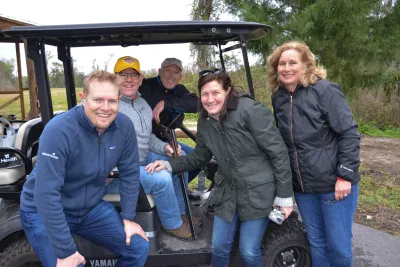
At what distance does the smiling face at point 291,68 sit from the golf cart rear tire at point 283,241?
942 millimetres

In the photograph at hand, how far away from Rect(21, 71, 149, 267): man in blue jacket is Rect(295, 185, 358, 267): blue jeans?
1.05m

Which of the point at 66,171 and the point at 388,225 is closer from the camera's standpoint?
the point at 66,171

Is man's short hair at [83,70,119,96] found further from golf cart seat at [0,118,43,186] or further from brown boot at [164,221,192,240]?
brown boot at [164,221,192,240]

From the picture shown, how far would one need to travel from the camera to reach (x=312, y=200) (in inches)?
89.9

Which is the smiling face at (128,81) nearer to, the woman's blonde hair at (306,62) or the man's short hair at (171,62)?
the man's short hair at (171,62)

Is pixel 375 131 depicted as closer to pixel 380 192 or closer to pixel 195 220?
pixel 380 192

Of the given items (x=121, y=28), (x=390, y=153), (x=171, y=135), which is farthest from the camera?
(x=390, y=153)

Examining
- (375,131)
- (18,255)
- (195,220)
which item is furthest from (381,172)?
(18,255)

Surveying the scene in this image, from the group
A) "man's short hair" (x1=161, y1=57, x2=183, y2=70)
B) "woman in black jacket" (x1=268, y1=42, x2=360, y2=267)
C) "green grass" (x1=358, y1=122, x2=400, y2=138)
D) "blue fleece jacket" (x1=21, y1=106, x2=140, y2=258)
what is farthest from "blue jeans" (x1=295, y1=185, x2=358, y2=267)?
"green grass" (x1=358, y1=122, x2=400, y2=138)

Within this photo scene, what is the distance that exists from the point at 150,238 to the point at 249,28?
1.52 metres

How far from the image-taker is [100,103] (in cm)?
194

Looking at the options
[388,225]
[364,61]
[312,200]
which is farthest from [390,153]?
[312,200]

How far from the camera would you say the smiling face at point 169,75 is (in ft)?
10.2

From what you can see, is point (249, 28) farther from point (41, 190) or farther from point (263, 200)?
point (41, 190)
